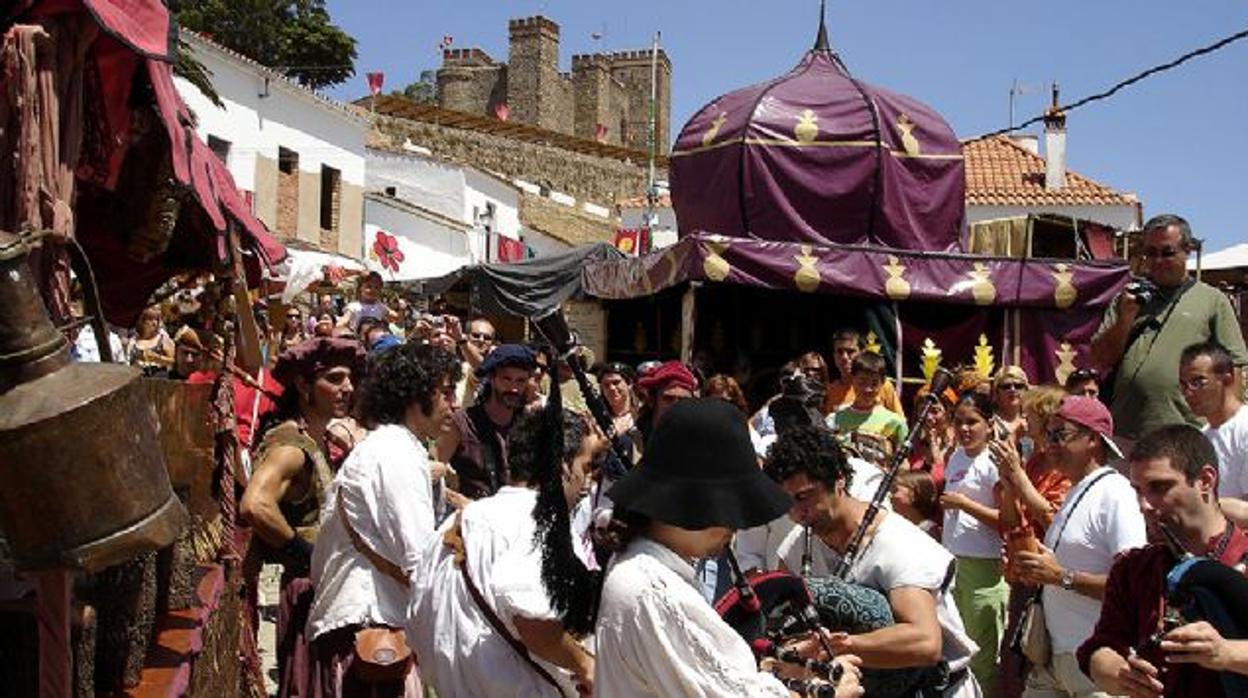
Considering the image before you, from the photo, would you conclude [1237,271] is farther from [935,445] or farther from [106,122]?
[106,122]

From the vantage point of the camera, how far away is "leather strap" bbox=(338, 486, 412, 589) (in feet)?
14.0

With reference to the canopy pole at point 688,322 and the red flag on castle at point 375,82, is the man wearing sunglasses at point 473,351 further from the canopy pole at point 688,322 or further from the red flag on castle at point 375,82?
the red flag on castle at point 375,82

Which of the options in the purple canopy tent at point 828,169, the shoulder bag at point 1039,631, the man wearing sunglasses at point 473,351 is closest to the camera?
the shoulder bag at point 1039,631

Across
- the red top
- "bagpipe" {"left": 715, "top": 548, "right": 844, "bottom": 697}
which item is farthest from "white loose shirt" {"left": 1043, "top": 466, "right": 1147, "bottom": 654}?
"bagpipe" {"left": 715, "top": 548, "right": 844, "bottom": 697}

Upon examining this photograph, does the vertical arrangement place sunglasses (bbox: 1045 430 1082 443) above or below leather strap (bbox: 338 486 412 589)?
above

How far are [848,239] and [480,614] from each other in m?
10.4

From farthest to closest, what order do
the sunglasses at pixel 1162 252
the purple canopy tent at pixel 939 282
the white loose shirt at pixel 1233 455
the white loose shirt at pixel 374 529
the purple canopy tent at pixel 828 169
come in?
the purple canopy tent at pixel 828 169 < the purple canopy tent at pixel 939 282 < the sunglasses at pixel 1162 252 < the white loose shirt at pixel 1233 455 < the white loose shirt at pixel 374 529

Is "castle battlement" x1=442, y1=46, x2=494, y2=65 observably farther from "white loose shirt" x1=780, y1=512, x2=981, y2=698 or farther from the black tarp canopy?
"white loose shirt" x1=780, y1=512, x2=981, y2=698

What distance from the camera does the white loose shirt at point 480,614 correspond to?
3719 mm

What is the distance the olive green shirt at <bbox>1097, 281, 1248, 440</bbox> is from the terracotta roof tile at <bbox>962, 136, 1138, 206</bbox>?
2430 centimetres

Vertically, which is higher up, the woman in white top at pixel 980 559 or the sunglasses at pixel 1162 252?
the sunglasses at pixel 1162 252

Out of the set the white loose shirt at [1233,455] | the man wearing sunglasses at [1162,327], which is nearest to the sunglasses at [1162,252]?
the man wearing sunglasses at [1162,327]

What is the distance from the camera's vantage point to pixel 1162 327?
20.1 ft

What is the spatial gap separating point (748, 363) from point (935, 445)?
23.0 ft
